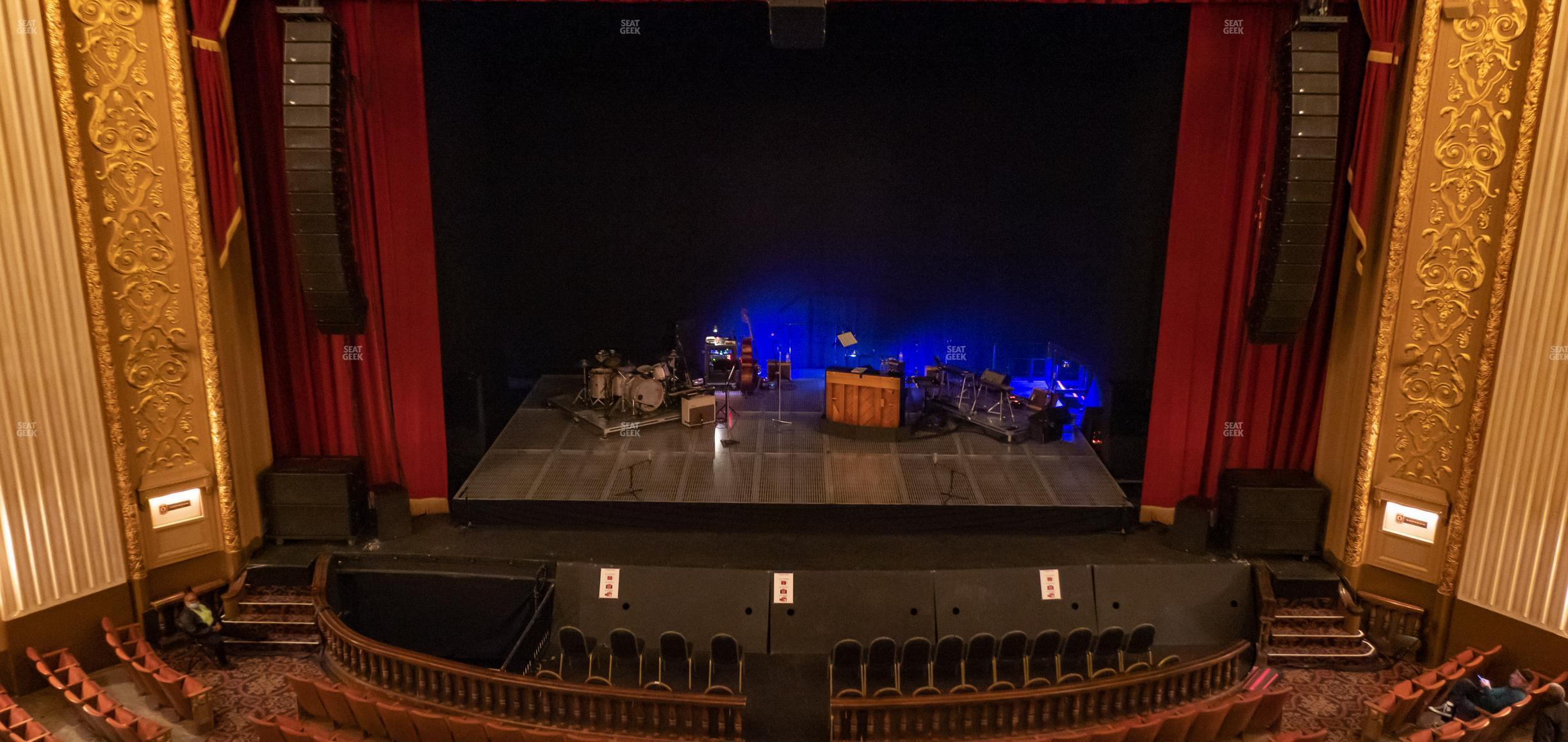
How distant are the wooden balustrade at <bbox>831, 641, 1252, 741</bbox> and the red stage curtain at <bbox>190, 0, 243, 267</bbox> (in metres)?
6.19

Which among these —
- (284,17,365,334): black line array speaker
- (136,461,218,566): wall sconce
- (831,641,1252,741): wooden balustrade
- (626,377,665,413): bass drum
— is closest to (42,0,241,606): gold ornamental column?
(136,461,218,566): wall sconce

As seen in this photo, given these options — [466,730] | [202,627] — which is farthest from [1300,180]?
[202,627]

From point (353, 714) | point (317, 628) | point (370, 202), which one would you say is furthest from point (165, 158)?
point (353, 714)

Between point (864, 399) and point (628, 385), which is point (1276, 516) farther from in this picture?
point (628, 385)

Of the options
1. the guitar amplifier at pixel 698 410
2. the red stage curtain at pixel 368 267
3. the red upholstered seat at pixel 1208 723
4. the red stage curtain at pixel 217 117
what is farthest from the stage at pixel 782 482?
the red stage curtain at pixel 217 117

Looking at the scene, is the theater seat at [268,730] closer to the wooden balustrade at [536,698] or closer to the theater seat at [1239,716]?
the wooden balustrade at [536,698]

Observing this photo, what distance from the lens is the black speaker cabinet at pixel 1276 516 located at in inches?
346

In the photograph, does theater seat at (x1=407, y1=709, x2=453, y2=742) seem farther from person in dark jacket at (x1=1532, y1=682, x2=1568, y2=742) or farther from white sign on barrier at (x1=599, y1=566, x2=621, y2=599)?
person in dark jacket at (x1=1532, y1=682, x2=1568, y2=742)

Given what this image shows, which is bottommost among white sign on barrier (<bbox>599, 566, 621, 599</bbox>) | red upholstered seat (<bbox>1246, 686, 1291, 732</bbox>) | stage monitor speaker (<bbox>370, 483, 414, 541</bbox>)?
red upholstered seat (<bbox>1246, 686, 1291, 732</bbox>)

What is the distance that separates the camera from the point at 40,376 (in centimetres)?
742

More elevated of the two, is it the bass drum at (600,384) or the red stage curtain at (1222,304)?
the red stage curtain at (1222,304)

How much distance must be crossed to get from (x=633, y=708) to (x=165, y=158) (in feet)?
18.1

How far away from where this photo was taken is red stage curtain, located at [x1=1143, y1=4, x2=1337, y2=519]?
8.48 meters

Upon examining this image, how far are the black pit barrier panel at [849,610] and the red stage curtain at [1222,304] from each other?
2.63 m
